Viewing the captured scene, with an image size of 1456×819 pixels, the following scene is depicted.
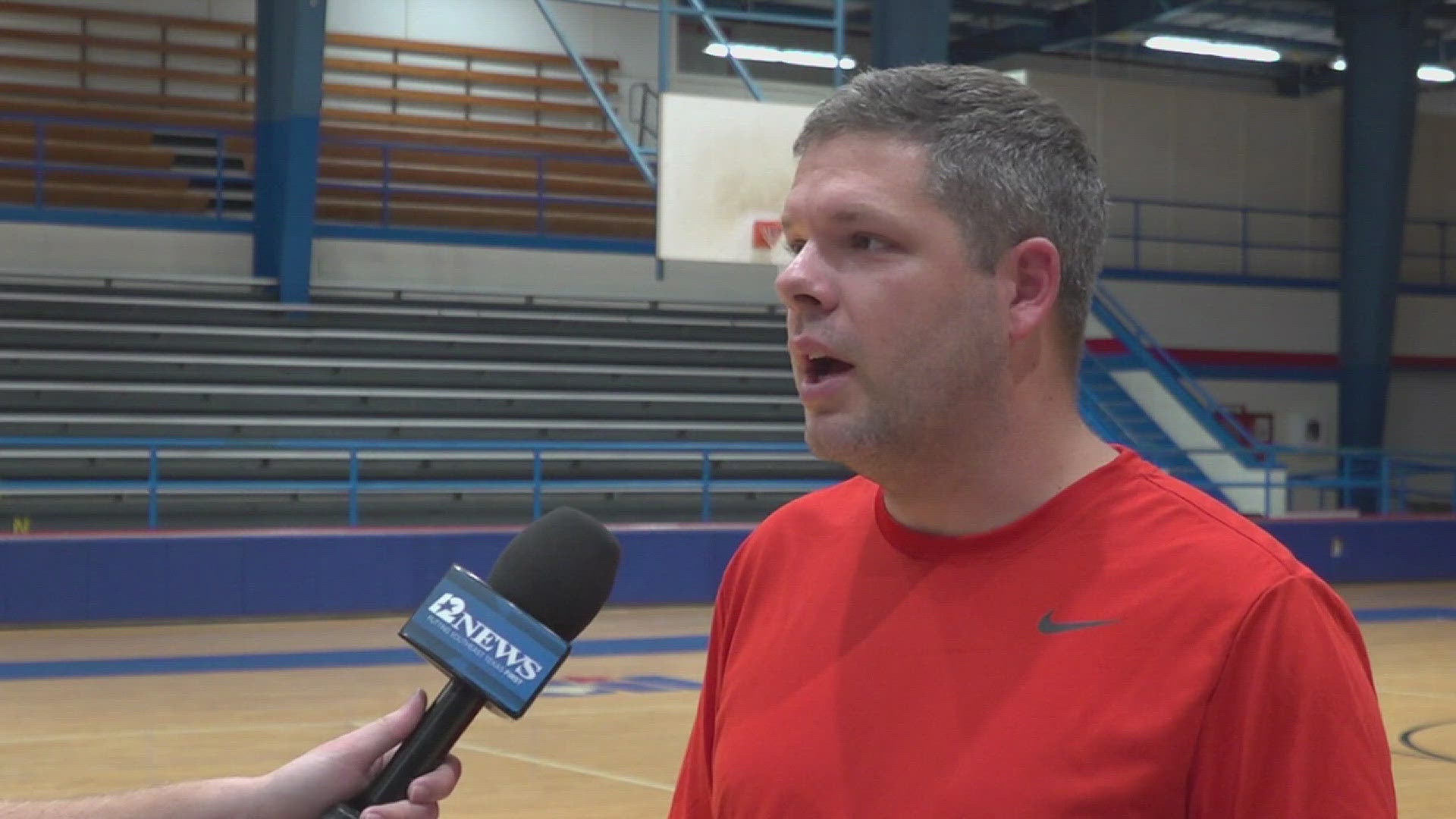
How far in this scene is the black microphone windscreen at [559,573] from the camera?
1828mm

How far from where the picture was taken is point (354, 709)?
830 cm

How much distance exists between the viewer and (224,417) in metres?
14.6

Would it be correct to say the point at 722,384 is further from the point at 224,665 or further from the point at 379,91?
the point at 224,665

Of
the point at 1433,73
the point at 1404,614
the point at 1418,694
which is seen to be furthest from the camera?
the point at 1433,73

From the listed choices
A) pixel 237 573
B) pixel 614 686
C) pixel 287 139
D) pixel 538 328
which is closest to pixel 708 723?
pixel 614 686

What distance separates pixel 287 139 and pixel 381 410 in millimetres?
2555

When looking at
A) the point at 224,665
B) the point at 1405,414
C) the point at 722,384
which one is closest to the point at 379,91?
the point at 722,384

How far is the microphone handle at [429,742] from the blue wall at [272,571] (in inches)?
413

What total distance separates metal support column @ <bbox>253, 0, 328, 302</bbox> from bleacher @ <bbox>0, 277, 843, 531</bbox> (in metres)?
0.46

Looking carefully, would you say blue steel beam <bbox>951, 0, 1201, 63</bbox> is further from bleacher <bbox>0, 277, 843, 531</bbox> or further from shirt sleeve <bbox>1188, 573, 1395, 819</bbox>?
shirt sleeve <bbox>1188, 573, 1395, 819</bbox>

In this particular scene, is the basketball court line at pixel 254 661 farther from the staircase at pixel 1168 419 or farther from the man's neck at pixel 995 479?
the man's neck at pixel 995 479

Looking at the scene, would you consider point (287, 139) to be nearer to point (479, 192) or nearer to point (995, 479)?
point (479, 192)

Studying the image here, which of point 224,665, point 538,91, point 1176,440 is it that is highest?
point 538,91

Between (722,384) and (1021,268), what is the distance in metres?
15.4
